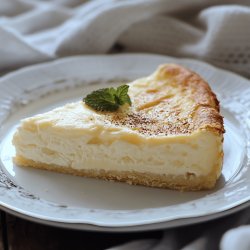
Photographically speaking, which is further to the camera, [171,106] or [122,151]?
[171,106]

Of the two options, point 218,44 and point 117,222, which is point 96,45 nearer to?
point 218,44

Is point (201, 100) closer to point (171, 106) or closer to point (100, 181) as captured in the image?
point (171, 106)

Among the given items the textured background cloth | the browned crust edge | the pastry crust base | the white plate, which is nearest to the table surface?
the white plate

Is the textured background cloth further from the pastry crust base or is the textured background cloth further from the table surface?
the table surface

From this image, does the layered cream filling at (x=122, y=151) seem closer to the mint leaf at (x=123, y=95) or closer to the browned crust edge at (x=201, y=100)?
the browned crust edge at (x=201, y=100)

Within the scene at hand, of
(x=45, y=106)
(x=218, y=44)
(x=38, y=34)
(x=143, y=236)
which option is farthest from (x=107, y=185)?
(x=38, y=34)

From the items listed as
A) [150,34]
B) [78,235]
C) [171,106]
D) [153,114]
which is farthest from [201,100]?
[150,34]
